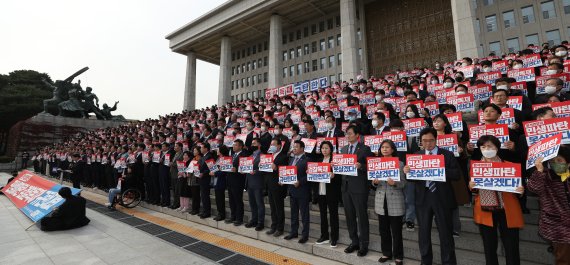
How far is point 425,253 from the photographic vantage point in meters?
4.28

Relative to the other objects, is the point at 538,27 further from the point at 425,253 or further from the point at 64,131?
the point at 64,131

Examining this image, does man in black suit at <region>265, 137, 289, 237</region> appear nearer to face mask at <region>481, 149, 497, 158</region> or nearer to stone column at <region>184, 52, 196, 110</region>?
face mask at <region>481, 149, 497, 158</region>

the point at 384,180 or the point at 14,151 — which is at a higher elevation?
the point at 14,151

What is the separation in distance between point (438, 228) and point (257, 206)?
441 cm

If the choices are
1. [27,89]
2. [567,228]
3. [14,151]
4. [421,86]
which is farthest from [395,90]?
[27,89]

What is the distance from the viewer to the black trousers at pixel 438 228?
13.6ft

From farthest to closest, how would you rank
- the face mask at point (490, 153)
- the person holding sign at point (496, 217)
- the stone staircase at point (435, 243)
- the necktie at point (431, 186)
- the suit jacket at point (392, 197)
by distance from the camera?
the suit jacket at point (392, 197), the necktie at point (431, 186), the stone staircase at point (435, 243), the face mask at point (490, 153), the person holding sign at point (496, 217)

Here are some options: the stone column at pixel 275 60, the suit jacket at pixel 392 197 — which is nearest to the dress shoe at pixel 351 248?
the suit jacket at pixel 392 197

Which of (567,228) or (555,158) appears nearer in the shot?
(567,228)

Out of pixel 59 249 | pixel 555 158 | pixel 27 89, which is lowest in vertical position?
pixel 59 249

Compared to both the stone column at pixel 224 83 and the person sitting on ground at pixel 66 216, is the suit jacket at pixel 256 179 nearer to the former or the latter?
the person sitting on ground at pixel 66 216

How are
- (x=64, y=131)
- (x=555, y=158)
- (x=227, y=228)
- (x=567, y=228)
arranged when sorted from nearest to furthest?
(x=567, y=228)
(x=555, y=158)
(x=227, y=228)
(x=64, y=131)

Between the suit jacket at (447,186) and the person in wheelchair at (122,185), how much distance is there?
10.3m

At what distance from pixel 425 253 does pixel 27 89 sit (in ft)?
226
